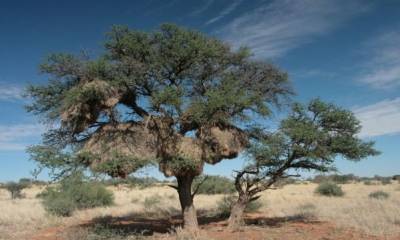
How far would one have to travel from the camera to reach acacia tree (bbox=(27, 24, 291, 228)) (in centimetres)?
1606

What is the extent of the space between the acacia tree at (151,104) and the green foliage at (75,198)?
13473 millimetres

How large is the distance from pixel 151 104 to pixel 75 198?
20.0m

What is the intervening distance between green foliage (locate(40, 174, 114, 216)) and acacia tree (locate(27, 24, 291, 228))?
13.5 metres

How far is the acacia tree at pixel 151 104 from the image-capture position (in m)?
16.1

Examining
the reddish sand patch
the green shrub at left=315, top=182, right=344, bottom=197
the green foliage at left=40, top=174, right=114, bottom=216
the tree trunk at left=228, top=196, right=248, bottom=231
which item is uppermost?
the green foliage at left=40, top=174, right=114, bottom=216

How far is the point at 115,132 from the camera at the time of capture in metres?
16.9

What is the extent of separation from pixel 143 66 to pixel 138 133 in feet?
8.02

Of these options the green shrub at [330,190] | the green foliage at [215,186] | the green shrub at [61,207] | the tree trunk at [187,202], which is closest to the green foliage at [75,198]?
the green shrub at [61,207]

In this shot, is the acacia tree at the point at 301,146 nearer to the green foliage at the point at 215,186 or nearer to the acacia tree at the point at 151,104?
the acacia tree at the point at 151,104

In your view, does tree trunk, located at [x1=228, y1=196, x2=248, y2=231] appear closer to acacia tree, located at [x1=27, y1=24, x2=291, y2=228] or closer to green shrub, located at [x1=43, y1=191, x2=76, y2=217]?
acacia tree, located at [x1=27, y1=24, x2=291, y2=228]

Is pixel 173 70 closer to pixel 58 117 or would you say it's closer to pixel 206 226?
pixel 58 117

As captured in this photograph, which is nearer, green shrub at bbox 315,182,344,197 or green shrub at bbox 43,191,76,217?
green shrub at bbox 43,191,76,217

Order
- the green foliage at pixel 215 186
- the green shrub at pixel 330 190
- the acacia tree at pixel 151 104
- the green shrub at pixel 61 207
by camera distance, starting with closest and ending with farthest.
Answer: the acacia tree at pixel 151 104 < the green shrub at pixel 61 207 < the green shrub at pixel 330 190 < the green foliage at pixel 215 186

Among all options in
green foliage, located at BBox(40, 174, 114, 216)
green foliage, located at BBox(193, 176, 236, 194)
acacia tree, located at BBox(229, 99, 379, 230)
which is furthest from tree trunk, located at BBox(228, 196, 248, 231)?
green foliage, located at BBox(193, 176, 236, 194)
